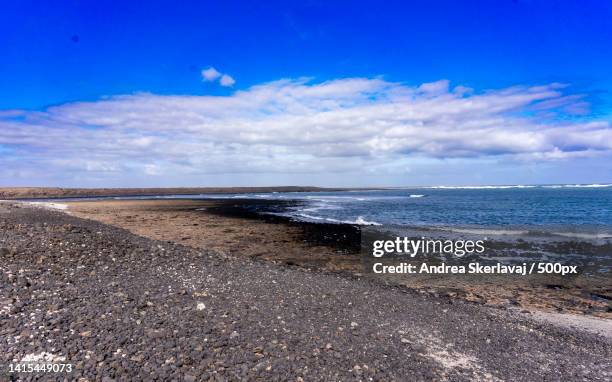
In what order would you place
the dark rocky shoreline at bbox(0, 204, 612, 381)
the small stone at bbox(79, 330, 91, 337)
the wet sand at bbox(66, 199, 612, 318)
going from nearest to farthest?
the dark rocky shoreline at bbox(0, 204, 612, 381), the small stone at bbox(79, 330, 91, 337), the wet sand at bbox(66, 199, 612, 318)

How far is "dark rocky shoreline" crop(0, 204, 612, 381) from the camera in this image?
6.98 metres

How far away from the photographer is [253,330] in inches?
336

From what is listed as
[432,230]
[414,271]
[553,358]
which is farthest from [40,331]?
[432,230]

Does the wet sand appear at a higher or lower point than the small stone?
lower

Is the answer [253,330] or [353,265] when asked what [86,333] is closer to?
[253,330]

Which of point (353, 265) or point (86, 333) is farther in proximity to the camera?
point (353, 265)

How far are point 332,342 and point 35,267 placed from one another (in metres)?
10.1

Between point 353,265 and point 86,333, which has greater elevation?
point 86,333

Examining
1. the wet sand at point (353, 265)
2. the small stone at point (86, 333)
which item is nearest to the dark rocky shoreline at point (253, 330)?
the small stone at point (86, 333)

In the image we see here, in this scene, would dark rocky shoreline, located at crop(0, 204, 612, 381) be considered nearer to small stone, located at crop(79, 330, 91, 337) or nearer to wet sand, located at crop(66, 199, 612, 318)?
small stone, located at crop(79, 330, 91, 337)

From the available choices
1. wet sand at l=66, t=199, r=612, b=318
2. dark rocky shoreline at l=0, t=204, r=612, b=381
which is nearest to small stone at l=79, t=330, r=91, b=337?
dark rocky shoreline at l=0, t=204, r=612, b=381

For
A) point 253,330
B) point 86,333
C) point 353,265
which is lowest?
point 353,265

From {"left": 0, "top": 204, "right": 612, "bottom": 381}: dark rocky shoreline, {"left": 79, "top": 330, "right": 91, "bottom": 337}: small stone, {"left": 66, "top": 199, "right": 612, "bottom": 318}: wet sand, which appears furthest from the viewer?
{"left": 66, "top": 199, "right": 612, "bottom": 318}: wet sand

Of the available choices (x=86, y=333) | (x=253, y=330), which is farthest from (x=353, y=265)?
(x=86, y=333)
